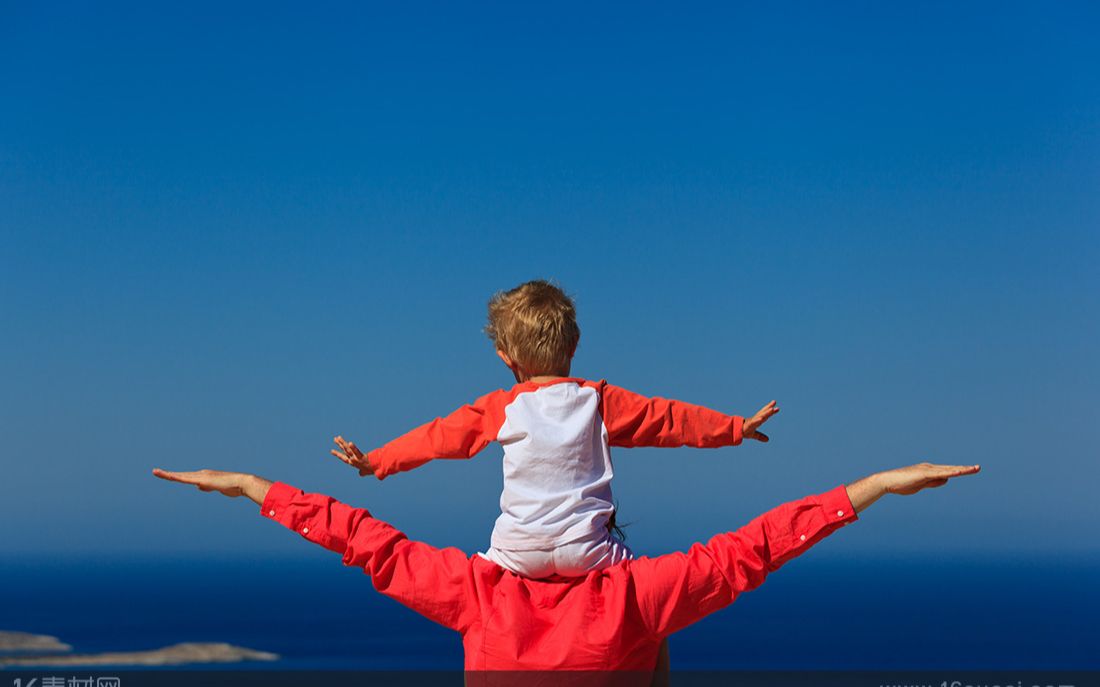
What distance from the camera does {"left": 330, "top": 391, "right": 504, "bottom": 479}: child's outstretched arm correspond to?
307 centimetres

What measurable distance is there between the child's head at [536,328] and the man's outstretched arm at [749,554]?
63 cm

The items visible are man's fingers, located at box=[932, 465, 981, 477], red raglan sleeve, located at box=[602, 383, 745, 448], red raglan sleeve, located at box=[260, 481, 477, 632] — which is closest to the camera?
man's fingers, located at box=[932, 465, 981, 477]

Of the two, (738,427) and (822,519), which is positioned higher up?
(738,427)

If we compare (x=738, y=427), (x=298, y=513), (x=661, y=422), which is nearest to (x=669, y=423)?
(x=661, y=422)

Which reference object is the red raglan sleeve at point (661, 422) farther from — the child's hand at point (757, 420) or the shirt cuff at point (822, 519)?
the shirt cuff at point (822, 519)

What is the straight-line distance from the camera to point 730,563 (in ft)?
8.84

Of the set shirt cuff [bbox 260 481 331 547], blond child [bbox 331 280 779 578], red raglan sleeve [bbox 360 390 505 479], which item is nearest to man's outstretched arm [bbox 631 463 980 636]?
blond child [bbox 331 280 779 578]

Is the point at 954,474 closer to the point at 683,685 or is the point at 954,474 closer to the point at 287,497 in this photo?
the point at 287,497

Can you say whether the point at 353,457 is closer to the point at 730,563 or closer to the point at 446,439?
the point at 446,439

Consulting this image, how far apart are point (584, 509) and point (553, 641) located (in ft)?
1.08

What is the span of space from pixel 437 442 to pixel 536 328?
47 cm

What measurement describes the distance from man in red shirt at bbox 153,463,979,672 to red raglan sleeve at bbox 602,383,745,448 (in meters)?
0.39

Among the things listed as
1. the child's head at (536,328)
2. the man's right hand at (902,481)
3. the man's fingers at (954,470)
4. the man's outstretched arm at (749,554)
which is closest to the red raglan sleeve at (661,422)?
the child's head at (536,328)

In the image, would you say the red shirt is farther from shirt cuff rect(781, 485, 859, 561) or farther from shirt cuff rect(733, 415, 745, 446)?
shirt cuff rect(733, 415, 745, 446)
